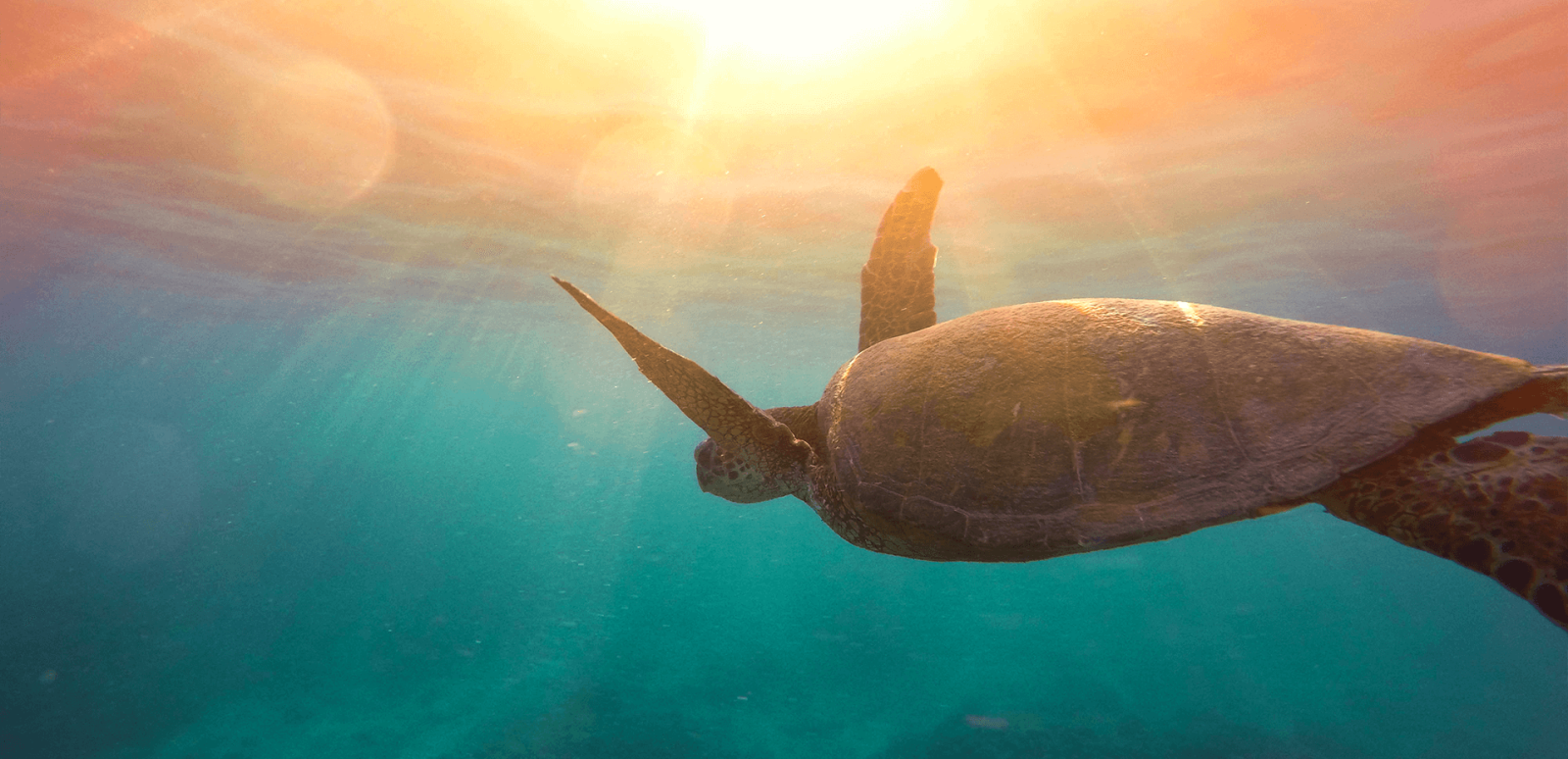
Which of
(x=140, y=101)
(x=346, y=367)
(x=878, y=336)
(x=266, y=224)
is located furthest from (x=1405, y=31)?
(x=346, y=367)

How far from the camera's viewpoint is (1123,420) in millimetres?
2006

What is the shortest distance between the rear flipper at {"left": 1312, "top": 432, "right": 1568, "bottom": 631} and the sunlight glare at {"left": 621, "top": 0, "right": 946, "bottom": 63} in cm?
640

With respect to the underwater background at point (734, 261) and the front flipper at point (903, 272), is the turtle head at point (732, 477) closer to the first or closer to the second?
the front flipper at point (903, 272)

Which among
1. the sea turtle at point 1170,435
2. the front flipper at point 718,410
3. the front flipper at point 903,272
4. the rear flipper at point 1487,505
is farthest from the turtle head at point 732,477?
the rear flipper at point 1487,505

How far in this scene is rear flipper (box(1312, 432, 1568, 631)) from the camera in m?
1.50

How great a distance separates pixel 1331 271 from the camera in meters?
16.4

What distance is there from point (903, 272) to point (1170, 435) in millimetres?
2127

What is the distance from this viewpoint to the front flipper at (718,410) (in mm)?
2441

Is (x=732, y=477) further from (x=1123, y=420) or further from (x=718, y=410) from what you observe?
(x=1123, y=420)

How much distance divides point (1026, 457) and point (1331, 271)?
20923 millimetres

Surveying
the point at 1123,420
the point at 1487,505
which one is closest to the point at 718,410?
the point at 1123,420

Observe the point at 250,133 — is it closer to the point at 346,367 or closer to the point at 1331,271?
the point at 1331,271

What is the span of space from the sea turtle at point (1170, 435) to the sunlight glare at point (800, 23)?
5.46 meters

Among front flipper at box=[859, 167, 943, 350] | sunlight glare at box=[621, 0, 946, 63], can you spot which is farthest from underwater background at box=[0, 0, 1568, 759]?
front flipper at box=[859, 167, 943, 350]
